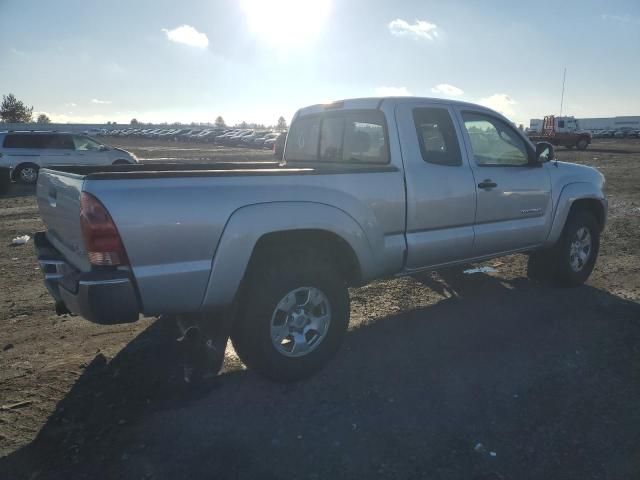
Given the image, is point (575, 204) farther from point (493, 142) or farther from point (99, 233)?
point (99, 233)

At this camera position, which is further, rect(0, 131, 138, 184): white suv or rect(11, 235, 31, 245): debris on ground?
rect(0, 131, 138, 184): white suv

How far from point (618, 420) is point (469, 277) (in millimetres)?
3083

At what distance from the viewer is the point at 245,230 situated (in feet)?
10.0

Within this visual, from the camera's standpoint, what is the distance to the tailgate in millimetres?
2857

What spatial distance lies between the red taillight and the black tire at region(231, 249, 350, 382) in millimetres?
916

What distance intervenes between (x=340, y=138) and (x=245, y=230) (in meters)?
1.89

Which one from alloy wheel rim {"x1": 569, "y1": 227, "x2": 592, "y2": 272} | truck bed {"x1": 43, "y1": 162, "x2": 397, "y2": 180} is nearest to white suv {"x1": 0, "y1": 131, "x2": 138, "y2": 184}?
truck bed {"x1": 43, "y1": 162, "x2": 397, "y2": 180}

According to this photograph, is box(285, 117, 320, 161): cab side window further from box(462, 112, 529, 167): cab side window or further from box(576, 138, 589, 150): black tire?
box(576, 138, 589, 150): black tire

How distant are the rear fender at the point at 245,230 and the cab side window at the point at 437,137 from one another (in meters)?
1.33

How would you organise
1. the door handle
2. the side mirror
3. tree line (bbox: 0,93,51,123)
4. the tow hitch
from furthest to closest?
1. tree line (bbox: 0,93,51,123)
2. the side mirror
3. the door handle
4. the tow hitch

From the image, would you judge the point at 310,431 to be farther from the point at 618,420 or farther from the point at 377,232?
the point at 618,420

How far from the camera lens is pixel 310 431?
296cm

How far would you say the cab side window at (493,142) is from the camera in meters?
4.63

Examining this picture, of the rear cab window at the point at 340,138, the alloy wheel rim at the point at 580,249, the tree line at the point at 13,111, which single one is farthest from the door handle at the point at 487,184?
the tree line at the point at 13,111
